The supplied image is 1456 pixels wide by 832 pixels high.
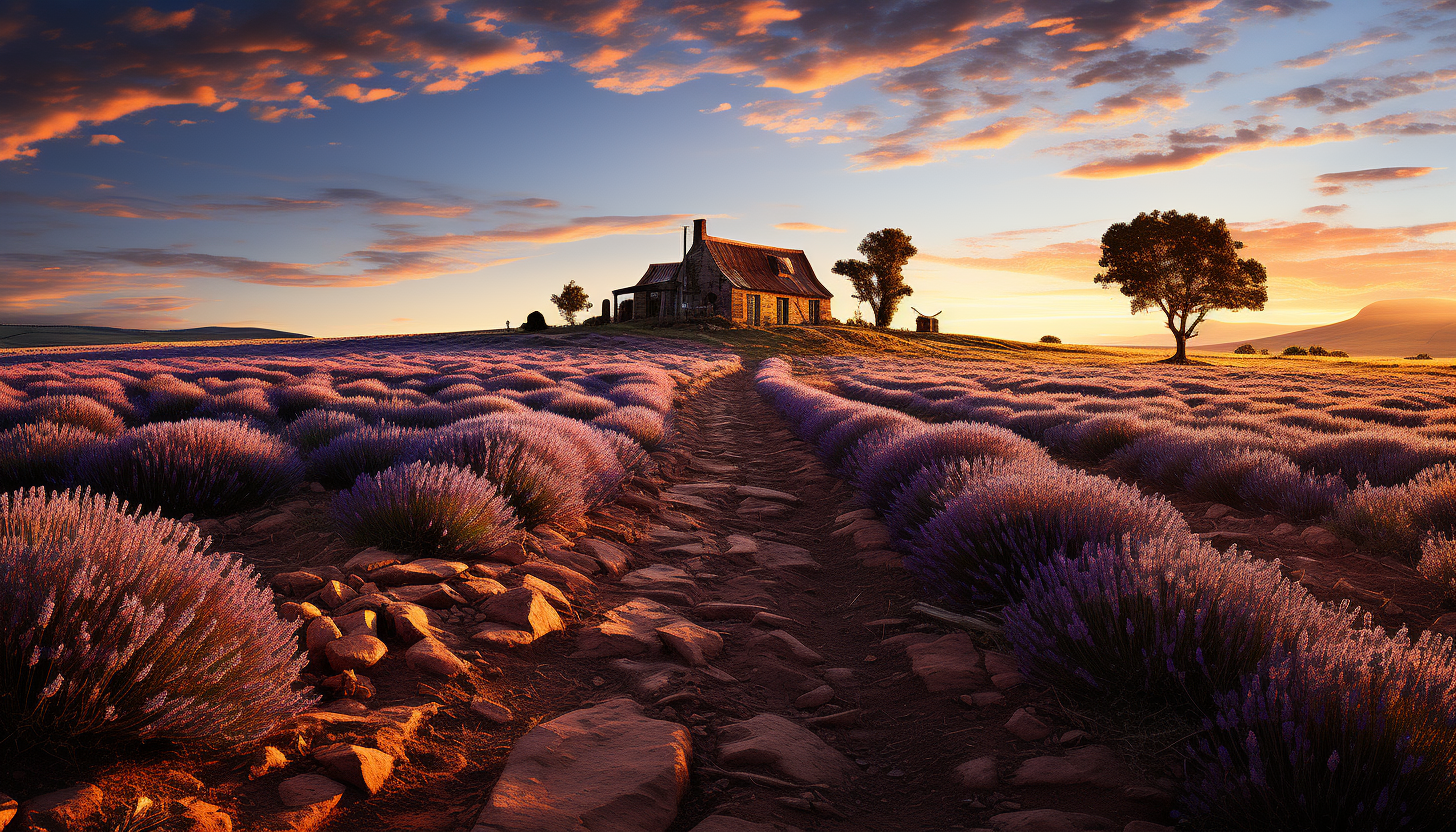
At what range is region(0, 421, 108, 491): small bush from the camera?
14.1ft

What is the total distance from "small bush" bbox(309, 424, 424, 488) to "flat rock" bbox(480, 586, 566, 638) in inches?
78.2

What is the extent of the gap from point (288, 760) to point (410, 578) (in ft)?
4.55

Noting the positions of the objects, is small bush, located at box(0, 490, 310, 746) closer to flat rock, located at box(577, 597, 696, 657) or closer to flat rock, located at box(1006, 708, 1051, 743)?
flat rock, located at box(577, 597, 696, 657)

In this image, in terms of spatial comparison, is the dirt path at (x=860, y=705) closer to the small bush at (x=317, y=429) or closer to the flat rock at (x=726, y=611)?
the flat rock at (x=726, y=611)

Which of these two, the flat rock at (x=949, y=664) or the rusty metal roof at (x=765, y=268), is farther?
the rusty metal roof at (x=765, y=268)

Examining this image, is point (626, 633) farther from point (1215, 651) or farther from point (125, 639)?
point (1215, 651)

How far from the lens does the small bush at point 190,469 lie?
4016mm

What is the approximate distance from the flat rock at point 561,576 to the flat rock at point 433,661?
A: 104 centimetres

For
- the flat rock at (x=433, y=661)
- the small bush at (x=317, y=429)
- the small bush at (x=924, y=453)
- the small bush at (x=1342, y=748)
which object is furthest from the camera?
the small bush at (x=317, y=429)

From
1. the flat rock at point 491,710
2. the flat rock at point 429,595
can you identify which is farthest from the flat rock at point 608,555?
the flat rock at point 491,710

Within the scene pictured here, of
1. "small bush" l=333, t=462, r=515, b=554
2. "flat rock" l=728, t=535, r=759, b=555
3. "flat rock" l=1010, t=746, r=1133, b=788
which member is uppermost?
"small bush" l=333, t=462, r=515, b=554

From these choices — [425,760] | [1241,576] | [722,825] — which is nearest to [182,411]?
[425,760]

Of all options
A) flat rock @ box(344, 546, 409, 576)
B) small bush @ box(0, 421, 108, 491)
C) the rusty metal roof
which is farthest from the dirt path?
the rusty metal roof

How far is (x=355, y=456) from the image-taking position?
16.1 feet
